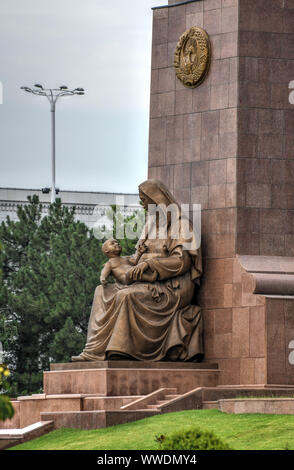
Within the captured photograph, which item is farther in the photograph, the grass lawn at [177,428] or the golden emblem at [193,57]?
the golden emblem at [193,57]

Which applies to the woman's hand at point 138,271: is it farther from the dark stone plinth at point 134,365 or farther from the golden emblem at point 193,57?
the golden emblem at point 193,57

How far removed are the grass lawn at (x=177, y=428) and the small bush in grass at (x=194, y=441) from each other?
1613 mm

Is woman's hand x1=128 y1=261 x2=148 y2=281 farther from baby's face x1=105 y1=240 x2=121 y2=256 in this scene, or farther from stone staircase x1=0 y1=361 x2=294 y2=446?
stone staircase x1=0 y1=361 x2=294 y2=446

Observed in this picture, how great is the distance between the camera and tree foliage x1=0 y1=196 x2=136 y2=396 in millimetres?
31438

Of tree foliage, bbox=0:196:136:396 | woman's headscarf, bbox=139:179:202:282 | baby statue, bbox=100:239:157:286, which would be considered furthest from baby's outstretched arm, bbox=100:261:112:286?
tree foliage, bbox=0:196:136:396

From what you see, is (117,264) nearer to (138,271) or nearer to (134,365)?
(138,271)

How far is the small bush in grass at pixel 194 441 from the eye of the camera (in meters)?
13.5

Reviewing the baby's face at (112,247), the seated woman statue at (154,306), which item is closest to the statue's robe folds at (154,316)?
the seated woman statue at (154,306)

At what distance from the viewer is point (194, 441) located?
13.6 m

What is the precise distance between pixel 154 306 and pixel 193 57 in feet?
13.4

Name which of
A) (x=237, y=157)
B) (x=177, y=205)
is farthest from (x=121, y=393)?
(x=237, y=157)
